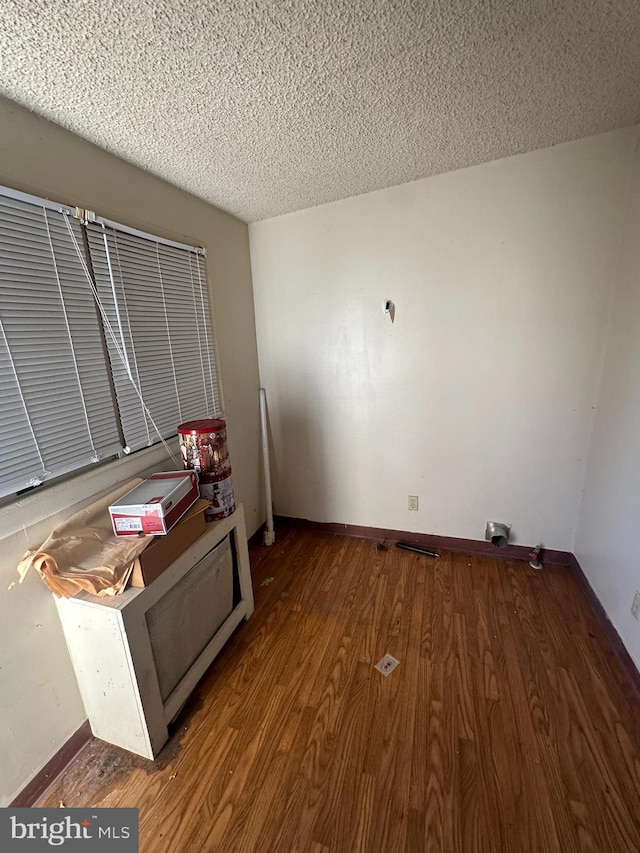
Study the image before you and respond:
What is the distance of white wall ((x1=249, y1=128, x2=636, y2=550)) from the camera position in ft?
5.57

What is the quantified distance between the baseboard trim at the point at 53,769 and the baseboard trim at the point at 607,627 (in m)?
2.13

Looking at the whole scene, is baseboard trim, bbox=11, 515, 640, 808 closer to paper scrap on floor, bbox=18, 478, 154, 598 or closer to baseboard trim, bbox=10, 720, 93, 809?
baseboard trim, bbox=10, 720, 93, 809

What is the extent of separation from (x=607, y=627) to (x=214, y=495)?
1934 mm

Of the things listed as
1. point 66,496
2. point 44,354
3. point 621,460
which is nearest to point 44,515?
point 66,496

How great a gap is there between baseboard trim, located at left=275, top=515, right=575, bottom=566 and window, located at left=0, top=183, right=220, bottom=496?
1.31 metres

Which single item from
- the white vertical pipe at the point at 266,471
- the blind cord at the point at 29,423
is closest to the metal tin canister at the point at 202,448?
the blind cord at the point at 29,423

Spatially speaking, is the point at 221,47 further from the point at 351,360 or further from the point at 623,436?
the point at 623,436

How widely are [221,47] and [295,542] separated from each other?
2445 millimetres

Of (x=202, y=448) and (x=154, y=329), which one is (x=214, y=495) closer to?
(x=202, y=448)

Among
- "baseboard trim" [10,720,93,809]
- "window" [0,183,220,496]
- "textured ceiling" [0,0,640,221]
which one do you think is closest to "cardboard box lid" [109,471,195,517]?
"window" [0,183,220,496]

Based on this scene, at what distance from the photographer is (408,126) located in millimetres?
1356

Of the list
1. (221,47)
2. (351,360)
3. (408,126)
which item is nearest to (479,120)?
(408,126)

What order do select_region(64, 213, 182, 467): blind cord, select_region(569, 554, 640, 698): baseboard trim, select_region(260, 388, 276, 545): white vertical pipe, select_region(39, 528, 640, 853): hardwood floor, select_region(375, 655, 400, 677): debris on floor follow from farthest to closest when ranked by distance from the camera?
select_region(260, 388, 276, 545): white vertical pipe < select_region(375, 655, 400, 677): debris on floor < select_region(569, 554, 640, 698): baseboard trim < select_region(64, 213, 182, 467): blind cord < select_region(39, 528, 640, 853): hardwood floor

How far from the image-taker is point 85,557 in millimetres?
1129
